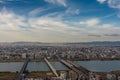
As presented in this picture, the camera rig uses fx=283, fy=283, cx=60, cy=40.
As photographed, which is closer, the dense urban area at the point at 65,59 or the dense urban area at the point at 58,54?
the dense urban area at the point at 65,59

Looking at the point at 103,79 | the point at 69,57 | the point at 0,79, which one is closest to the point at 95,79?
the point at 103,79

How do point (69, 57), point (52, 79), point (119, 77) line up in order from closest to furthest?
point (52, 79), point (119, 77), point (69, 57)

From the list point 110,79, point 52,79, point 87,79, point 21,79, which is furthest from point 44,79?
point 110,79

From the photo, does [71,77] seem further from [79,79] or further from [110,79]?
[110,79]

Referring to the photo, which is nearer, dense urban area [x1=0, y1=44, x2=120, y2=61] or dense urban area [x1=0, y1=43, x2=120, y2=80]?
dense urban area [x1=0, y1=43, x2=120, y2=80]

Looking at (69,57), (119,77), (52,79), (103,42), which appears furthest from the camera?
(103,42)

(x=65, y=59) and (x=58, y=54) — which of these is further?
(x=58, y=54)

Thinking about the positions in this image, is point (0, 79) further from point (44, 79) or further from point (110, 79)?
point (110, 79)

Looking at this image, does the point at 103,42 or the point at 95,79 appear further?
the point at 103,42

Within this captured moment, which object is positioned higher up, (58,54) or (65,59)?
(58,54)
